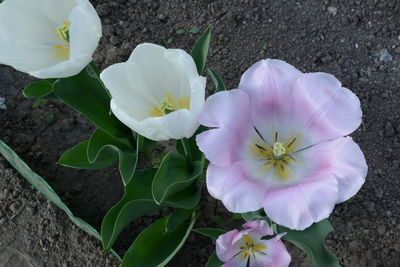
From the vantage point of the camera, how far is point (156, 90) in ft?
4.75

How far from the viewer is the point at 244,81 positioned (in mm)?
1201

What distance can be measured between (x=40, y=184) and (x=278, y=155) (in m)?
0.91

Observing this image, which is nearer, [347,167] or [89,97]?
[347,167]

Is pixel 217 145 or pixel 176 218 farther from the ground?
pixel 217 145

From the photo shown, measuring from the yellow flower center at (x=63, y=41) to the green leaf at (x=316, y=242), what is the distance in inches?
30.6

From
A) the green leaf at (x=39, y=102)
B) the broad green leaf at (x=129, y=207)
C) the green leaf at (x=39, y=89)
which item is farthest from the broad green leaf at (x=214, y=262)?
the green leaf at (x=39, y=102)

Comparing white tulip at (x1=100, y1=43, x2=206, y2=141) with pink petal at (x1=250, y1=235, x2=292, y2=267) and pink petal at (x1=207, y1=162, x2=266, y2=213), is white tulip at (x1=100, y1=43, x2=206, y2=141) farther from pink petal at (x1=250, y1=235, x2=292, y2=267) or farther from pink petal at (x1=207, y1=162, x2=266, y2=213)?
pink petal at (x1=250, y1=235, x2=292, y2=267)

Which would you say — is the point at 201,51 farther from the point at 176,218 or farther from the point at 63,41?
the point at 176,218

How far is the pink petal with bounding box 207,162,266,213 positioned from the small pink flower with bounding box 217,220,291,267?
239 mm

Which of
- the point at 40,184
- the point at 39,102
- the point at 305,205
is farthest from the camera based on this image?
the point at 39,102

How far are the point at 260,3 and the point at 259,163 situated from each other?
124cm

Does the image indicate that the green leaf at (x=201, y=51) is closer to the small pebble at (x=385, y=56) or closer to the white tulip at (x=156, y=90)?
the white tulip at (x=156, y=90)

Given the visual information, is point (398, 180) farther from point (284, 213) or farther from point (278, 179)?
point (284, 213)

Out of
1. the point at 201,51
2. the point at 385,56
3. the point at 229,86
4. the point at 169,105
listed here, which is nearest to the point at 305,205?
the point at 169,105
